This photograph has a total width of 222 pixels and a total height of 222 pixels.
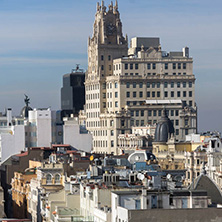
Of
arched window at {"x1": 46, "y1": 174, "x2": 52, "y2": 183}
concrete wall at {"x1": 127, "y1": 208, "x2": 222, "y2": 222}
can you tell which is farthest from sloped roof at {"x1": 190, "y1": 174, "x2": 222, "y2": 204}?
arched window at {"x1": 46, "y1": 174, "x2": 52, "y2": 183}

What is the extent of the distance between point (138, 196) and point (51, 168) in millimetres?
69769

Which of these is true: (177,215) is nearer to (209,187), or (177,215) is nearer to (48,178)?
(209,187)

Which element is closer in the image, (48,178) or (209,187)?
(209,187)

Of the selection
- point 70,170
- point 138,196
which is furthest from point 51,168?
point 138,196

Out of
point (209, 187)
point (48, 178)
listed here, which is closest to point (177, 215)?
point (209, 187)

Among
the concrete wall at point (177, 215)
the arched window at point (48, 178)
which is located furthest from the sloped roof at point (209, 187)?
the arched window at point (48, 178)

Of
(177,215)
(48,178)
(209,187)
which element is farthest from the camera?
(48,178)

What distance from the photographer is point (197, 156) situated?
184 metres

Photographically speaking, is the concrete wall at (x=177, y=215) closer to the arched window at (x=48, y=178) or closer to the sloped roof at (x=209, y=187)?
the sloped roof at (x=209, y=187)

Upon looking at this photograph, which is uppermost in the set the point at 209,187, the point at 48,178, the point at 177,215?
the point at 209,187

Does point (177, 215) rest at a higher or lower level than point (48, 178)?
higher

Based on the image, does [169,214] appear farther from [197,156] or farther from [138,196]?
[197,156]

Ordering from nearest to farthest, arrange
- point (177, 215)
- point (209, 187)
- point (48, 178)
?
point (177, 215) → point (209, 187) → point (48, 178)

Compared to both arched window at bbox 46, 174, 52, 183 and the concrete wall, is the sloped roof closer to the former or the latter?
the concrete wall
